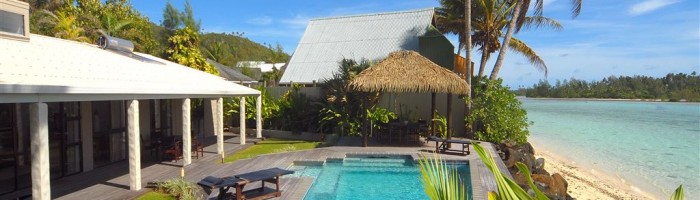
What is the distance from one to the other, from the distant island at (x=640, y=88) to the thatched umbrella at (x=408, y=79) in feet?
306

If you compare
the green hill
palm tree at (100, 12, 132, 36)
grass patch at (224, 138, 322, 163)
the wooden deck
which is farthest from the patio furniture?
the green hill

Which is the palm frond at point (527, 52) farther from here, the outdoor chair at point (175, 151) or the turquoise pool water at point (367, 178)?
the outdoor chair at point (175, 151)

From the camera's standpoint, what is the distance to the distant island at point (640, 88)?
Answer: 8531 centimetres

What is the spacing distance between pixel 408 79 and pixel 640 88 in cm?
9855

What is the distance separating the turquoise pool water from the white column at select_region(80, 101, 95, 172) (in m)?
4.63

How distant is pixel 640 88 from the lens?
90.4m

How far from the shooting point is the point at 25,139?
25.9 ft

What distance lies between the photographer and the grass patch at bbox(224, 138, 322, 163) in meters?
12.2

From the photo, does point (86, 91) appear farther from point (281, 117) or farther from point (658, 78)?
point (658, 78)

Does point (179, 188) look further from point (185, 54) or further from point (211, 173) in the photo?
point (185, 54)

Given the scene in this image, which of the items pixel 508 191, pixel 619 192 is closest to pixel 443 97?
pixel 619 192

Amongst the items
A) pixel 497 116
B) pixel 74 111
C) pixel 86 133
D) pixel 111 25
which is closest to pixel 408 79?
pixel 497 116

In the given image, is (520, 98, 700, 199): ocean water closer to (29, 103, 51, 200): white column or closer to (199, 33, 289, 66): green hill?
(29, 103, 51, 200): white column

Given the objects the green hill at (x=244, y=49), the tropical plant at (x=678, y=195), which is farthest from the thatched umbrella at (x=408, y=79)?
the green hill at (x=244, y=49)
